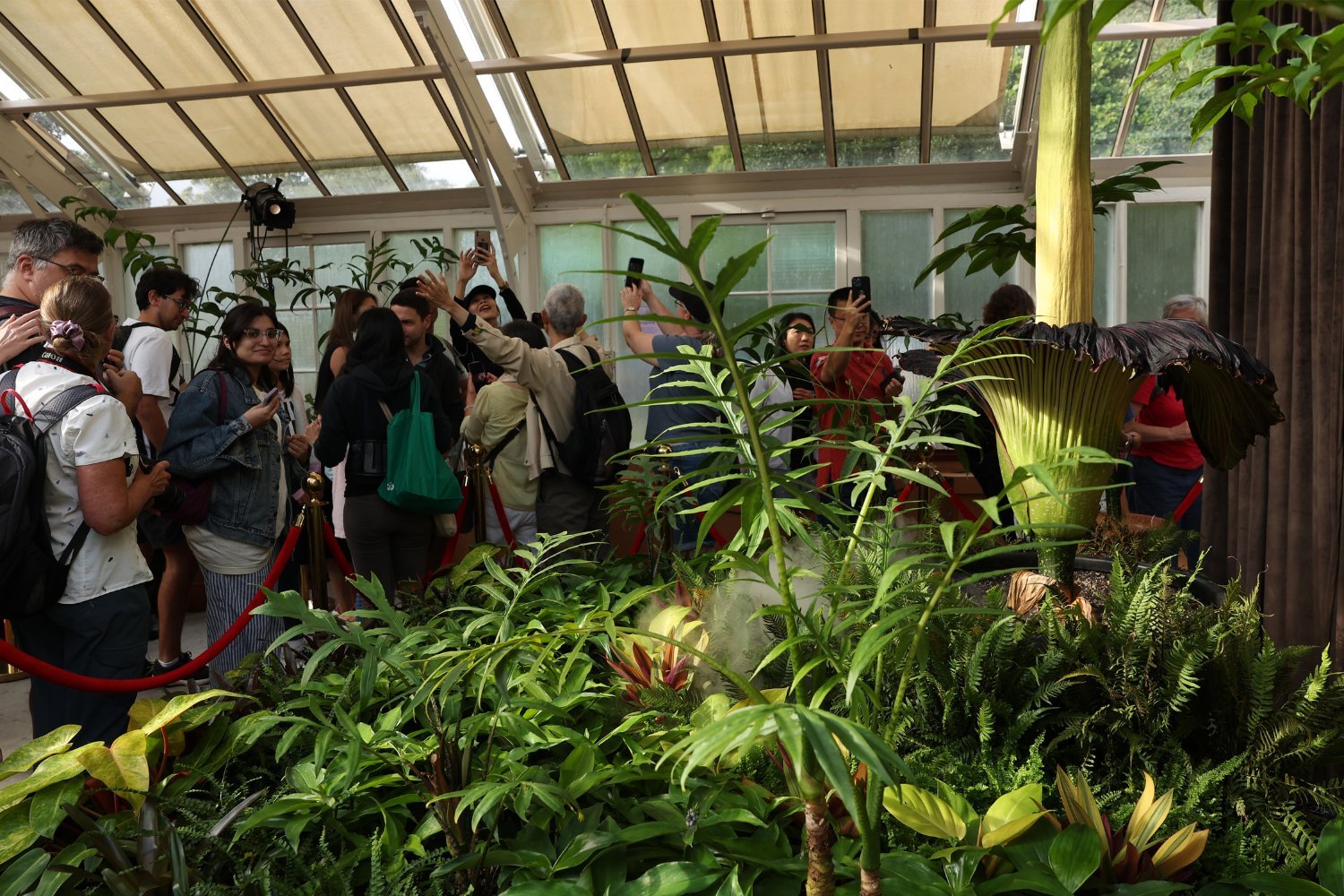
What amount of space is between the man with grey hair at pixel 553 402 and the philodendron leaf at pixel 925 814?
8.84 feet

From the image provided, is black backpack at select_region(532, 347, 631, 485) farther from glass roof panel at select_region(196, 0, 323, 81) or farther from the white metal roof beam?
glass roof panel at select_region(196, 0, 323, 81)

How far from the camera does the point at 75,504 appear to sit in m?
2.55

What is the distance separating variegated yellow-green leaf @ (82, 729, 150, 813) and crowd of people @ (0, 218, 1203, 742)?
86 cm

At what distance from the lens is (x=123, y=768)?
5.76 feet

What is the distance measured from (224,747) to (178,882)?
0.54 metres

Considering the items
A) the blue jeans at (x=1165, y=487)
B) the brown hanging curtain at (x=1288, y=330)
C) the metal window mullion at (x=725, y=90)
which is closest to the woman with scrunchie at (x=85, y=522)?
the brown hanging curtain at (x=1288, y=330)

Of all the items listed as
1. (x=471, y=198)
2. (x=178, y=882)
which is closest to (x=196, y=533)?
(x=178, y=882)

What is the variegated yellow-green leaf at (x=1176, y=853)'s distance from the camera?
1.44m

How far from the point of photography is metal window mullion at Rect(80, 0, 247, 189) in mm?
7555

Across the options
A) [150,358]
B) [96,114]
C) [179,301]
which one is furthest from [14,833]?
[96,114]

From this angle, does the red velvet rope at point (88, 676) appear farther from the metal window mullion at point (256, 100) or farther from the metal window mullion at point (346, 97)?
the metal window mullion at point (256, 100)

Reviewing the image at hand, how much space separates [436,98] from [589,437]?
15.8ft

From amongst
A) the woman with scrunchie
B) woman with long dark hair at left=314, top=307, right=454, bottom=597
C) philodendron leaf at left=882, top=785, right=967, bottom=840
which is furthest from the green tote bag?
philodendron leaf at left=882, top=785, right=967, bottom=840

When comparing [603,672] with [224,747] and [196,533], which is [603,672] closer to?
[224,747]
